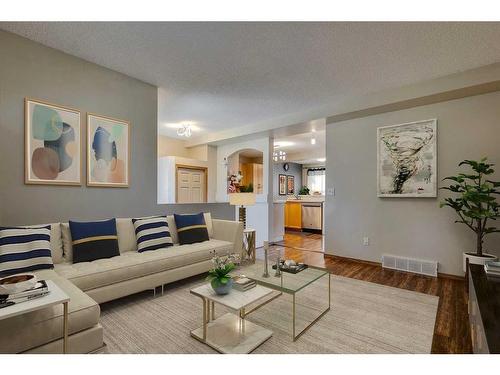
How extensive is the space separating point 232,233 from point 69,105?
99.8 inches

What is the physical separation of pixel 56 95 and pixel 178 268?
2337 mm

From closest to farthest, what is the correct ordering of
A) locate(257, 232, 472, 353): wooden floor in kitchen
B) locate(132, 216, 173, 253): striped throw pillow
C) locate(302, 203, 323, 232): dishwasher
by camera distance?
1. locate(257, 232, 472, 353): wooden floor in kitchen
2. locate(132, 216, 173, 253): striped throw pillow
3. locate(302, 203, 323, 232): dishwasher

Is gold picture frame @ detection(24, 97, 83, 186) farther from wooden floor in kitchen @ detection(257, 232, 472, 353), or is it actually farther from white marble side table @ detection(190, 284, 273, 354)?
wooden floor in kitchen @ detection(257, 232, 472, 353)

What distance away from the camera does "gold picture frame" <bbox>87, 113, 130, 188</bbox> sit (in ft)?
9.98

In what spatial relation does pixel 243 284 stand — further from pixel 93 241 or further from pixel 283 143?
pixel 283 143

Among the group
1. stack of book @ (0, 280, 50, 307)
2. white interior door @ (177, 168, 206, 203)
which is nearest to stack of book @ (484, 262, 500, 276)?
stack of book @ (0, 280, 50, 307)

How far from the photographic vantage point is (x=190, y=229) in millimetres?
3311

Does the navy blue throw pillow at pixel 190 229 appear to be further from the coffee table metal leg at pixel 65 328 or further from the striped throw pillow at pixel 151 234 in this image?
the coffee table metal leg at pixel 65 328

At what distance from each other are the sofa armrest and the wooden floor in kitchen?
40.6 inches

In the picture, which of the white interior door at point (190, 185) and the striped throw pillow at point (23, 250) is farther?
the white interior door at point (190, 185)

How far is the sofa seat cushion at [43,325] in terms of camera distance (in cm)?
135

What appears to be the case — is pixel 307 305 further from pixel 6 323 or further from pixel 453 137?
pixel 453 137

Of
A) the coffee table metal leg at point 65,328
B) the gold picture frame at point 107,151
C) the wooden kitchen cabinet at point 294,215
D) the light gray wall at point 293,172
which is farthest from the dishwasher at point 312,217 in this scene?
the coffee table metal leg at point 65,328

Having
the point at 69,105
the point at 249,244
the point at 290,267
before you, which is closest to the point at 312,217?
the point at 249,244
